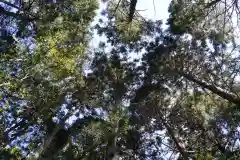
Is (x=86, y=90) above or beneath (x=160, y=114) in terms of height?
above

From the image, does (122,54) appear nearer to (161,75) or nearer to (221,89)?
(161,75)

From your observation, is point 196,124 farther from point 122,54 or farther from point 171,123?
point 122,54

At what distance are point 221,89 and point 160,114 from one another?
423cm

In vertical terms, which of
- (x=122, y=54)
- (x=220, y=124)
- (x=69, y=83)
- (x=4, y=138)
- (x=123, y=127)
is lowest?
(x=4, y=138)

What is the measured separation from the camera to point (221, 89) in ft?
33.8

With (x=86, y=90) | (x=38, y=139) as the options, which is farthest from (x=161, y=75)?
(x=38, y=139)

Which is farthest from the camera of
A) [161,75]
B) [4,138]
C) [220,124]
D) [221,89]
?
[161,75]

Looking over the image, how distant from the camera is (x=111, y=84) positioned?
16062 mm

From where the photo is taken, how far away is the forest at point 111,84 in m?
12.3

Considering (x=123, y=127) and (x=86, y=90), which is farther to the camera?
(x=86, y=90)

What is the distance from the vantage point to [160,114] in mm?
14055

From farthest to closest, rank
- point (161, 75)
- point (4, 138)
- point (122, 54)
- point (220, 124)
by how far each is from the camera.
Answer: point (122, 54)
point (161, 75)
point (220, 124)
point (4, 138)

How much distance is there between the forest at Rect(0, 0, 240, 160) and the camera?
12.3m

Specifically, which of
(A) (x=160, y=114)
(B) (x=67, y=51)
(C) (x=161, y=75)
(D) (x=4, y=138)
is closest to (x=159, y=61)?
(C) (x=161, y=75)
